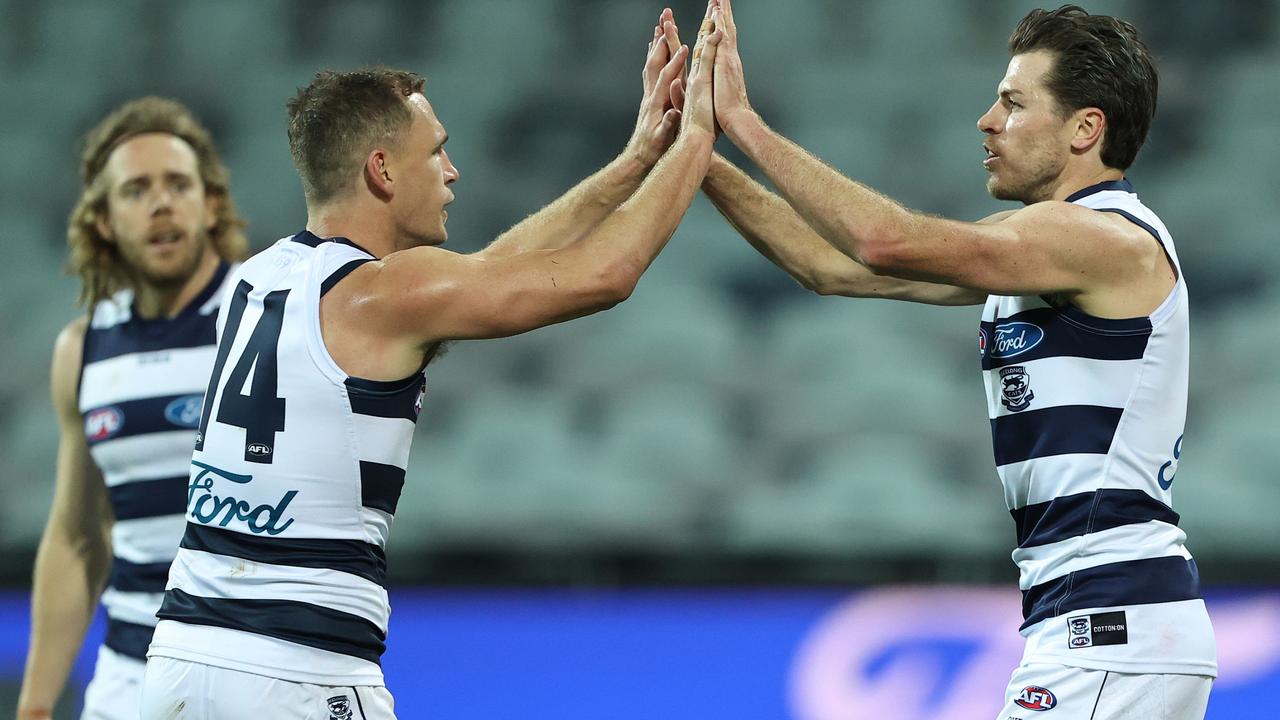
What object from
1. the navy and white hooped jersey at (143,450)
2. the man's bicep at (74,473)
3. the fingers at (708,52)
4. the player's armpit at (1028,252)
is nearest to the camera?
the player's armpit at (1028,252)

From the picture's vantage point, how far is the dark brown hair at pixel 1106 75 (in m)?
3.30

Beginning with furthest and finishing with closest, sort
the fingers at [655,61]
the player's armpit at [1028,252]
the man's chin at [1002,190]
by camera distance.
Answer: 1. the fingers at [655,61]
2. the man's chin at [1002,190]
3. the player's armpit at [1028,252]

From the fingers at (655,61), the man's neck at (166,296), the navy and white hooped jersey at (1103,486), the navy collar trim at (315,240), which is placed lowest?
the navy and white hooped jersey at (1103,486)

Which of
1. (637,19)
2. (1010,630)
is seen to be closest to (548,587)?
(1010,630)

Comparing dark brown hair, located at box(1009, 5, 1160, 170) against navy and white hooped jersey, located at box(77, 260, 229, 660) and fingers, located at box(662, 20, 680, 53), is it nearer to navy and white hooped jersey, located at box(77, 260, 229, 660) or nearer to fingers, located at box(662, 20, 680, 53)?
fingers, located at box(662, 20, 680, 53)

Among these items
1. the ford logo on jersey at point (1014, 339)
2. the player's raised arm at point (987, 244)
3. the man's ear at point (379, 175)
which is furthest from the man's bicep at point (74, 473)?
the ford logo on jersey at point (1014, 339)

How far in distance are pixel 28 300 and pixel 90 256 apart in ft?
10.2

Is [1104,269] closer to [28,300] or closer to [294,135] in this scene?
[294,135]

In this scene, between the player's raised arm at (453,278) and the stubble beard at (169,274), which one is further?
the stubble beard at (169,274)

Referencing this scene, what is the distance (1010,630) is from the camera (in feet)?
18.1

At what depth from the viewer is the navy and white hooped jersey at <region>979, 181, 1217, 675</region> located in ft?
9.76

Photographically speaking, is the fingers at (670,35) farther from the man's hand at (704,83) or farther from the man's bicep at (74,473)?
the man's bicep at (74,473)

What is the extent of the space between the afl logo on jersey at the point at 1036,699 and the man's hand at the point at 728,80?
1470mm

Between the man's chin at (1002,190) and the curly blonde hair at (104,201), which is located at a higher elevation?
the curly blonde hair at (104,201)
